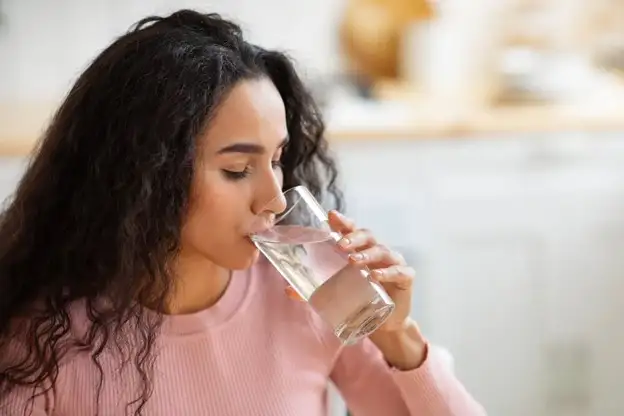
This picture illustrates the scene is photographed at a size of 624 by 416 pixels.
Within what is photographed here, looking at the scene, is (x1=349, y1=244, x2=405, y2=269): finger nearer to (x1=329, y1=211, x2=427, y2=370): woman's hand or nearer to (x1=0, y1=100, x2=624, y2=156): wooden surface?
(x1=329, y1=211, x2=427, y2=370): woman's hand

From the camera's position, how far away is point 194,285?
116 centimetres

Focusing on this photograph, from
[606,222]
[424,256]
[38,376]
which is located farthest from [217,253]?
[606,222]

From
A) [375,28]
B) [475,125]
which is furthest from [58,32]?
[475,125]

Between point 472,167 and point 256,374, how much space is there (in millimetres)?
1187

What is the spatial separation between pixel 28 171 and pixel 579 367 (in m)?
1.61

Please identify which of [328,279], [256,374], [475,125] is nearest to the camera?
[328,279]

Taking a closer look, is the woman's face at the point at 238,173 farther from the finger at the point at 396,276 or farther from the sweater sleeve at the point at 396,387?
the sweater sleeve at the point at 396,387

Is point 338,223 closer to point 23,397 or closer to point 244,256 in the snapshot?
point 244,256

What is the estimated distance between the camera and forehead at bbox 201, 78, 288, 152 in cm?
102

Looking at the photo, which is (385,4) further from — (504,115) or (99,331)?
(99,331)

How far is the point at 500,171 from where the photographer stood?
219 cm

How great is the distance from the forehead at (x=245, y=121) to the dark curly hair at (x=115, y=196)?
1 centimetres

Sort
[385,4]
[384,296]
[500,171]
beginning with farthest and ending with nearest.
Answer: [385,4]
[500,171]
[384,296]

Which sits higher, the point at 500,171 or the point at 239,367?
the point at 239,367
